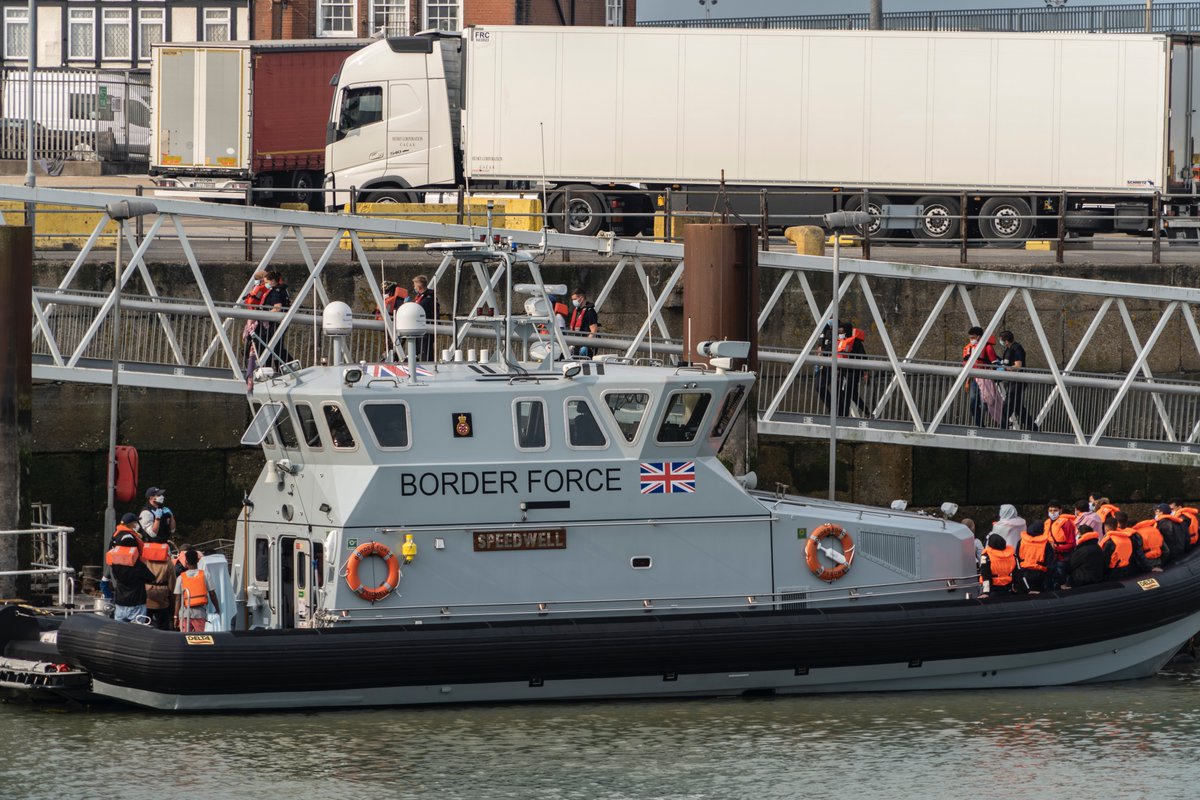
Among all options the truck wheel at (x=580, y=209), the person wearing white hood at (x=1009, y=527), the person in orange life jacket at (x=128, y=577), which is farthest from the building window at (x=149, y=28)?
the person wearing white hood at (x=1009, y=527)

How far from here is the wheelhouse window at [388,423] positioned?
15898 millimetres

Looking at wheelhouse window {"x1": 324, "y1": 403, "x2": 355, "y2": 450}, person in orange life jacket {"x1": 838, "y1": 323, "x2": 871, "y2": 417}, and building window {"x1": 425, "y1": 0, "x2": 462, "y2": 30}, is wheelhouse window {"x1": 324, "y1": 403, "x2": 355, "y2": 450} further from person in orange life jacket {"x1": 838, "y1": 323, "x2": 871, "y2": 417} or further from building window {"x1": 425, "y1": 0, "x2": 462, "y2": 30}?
building window {"x1": 425, "y1": 0, "x2": 462, "y2": 30}

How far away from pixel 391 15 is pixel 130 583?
29445mm

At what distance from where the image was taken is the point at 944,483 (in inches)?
910

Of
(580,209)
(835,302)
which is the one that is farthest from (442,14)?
(835,302)

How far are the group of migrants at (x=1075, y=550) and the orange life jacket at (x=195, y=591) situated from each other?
7.49 metres

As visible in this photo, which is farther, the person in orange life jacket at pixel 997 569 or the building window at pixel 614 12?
the building window at pixel 614 12

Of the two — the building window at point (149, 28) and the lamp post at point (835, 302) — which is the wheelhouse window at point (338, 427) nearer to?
the lamp post at point (835, 302)

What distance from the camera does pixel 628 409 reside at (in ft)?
53.4

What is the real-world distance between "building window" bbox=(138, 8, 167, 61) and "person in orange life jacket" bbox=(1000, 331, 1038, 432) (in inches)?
1240

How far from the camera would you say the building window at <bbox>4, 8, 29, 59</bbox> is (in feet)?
155

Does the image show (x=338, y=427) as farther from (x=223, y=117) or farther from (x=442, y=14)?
(x=442, y=14)

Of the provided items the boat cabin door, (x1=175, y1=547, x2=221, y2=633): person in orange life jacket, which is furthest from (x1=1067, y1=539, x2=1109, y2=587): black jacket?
(x1=175, y1=547, x2=221, y2=633): person in orange life jacket

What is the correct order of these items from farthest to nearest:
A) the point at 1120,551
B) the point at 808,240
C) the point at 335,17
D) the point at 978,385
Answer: the point at 335,17 → the point at 808,240 → the point at 978,385 → the point at 1120,551
